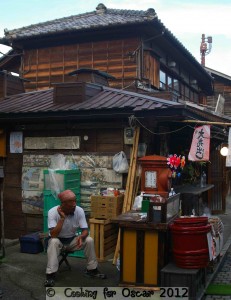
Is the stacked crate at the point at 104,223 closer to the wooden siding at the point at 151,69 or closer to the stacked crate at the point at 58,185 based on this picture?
the stacked crate at the point at 58,185

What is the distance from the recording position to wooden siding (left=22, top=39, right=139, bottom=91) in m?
16.8

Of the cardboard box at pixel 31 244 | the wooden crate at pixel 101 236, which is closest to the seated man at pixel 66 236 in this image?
the wooden crate at pixel 101 236

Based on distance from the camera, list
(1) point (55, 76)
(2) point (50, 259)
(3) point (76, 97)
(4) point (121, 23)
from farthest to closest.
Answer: (1) point (55, 76), (4) point (121, 23), (3) point (76, 97), (2) point (50, 259)

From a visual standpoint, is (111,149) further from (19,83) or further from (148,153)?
(19,83)

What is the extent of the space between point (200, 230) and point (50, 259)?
112 inches

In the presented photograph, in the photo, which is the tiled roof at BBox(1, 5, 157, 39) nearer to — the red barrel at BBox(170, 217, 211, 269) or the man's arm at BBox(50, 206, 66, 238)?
the man's arm at BBox(50, 206, 66, 238)

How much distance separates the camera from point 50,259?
695cm

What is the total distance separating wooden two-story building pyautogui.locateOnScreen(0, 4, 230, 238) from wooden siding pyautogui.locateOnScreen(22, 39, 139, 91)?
48 mm

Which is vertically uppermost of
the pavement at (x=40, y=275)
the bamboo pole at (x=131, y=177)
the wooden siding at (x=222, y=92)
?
the wooden siding at (x=222, y=92)

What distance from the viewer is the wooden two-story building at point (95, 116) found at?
9.59 metres

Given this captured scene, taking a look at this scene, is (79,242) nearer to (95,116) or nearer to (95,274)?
(95,274)

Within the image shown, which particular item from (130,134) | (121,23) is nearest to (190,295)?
(130,134)

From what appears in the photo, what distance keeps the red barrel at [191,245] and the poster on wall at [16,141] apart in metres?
5.91

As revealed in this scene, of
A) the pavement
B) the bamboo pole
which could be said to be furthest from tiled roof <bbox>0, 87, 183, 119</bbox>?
the pavement
